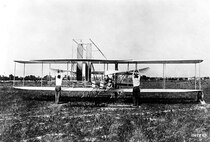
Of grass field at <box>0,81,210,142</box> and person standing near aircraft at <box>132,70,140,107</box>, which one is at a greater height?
Result: person standing near aircraft at <box>132,70,140,107</box>

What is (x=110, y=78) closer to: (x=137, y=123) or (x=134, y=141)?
(x=137, y=123)

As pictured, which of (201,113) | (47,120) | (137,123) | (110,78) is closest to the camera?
(137,123)

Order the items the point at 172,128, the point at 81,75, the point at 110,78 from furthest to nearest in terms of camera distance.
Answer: the point at 81,75
the point at 110,78
the point at 172,128

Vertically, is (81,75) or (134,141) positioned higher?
(81,75)

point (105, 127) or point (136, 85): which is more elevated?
point (136, 85)

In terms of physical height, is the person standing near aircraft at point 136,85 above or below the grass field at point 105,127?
above

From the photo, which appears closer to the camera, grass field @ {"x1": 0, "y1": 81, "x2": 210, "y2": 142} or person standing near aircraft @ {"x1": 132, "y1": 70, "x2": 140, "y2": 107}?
grass field @ {"x1": 0, "y1": 81, "x2": 210, "y2": 142}

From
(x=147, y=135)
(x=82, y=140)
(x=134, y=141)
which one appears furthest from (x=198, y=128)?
(x=82, y=140)

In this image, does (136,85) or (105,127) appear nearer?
(105,127)

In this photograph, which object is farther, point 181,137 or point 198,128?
point 198,128

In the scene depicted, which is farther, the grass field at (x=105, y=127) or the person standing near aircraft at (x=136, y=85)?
the person standing near aircraft at (x=136, y=85)
